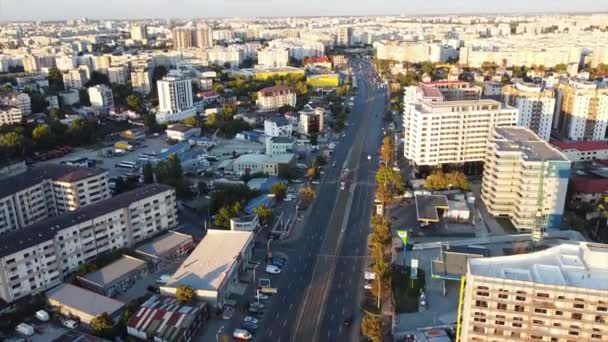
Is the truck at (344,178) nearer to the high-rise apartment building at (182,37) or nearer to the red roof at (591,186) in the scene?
the red roof at (591,186)

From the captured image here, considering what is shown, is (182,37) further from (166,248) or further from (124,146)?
(166,248)

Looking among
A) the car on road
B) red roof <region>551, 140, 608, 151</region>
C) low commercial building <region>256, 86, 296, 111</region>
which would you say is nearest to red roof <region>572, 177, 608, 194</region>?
red roof <region>551, 140, 608, 151</region>

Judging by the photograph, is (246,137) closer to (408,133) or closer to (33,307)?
(408,133)

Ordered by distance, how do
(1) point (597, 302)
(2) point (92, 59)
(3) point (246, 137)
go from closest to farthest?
(1) point (597, 302) < (3) point (246, 137) < (2) point (92, 59)

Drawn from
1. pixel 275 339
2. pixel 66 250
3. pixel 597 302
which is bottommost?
pixel 275 339

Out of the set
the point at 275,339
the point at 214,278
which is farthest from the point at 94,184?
A: the point at 275,339

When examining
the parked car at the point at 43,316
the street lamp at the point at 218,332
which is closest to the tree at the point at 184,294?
the street lamp at the point at 218,332
